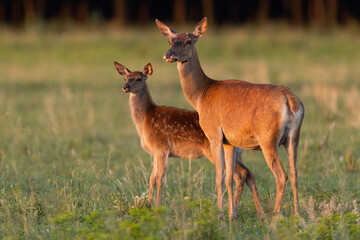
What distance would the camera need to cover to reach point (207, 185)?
8930 millimetres

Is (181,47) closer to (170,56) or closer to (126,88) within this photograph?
(170,56)

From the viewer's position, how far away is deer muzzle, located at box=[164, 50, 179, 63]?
7.24 metres

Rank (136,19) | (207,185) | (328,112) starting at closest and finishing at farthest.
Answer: (207,185) < (328,112) < (136,19)

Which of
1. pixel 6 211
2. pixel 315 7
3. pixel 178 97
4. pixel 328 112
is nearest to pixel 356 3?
pixel 315 7

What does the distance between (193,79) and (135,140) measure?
498 cm

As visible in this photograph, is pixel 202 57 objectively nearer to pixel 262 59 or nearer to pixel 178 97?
pixel 262 59

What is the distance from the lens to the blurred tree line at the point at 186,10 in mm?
37938

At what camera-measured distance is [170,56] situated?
287 inches

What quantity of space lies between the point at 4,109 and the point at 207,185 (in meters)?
8.10

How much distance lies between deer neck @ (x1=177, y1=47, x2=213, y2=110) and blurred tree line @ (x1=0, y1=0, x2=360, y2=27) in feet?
96.2

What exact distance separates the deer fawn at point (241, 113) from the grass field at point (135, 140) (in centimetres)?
47

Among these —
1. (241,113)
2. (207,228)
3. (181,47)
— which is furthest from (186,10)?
(207,228)

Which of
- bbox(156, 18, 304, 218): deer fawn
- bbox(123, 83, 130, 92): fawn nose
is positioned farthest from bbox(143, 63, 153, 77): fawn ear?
bbox(156, 18, 304, 218): deer fawn

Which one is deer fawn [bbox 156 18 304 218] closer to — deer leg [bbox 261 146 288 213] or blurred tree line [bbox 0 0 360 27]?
deer leg [bbox 261 146 288 213]
